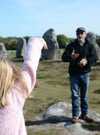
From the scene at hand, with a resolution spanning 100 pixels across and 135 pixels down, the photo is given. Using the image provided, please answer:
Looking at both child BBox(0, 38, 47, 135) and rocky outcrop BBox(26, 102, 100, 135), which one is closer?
child BBox(0, 38, 47, 135)

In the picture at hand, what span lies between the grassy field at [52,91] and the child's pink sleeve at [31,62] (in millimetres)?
5505

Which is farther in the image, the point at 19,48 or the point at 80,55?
the point at 19,48

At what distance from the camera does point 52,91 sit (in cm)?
1638

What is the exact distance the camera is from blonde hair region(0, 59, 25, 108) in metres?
3.55

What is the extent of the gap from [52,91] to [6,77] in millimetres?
12833

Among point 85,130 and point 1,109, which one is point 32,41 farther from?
point 85,130

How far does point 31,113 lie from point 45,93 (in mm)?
3878

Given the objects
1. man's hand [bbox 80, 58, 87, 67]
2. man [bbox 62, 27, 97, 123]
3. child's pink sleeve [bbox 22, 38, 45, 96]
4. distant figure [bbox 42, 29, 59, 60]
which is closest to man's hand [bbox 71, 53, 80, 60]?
man [bbox 62, 27, 97, 123]

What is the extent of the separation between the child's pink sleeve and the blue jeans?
6066 millimetres

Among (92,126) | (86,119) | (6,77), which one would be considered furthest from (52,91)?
(6,77)

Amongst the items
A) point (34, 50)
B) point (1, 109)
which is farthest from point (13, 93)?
point (34, 50)

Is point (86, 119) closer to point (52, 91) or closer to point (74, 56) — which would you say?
point (74, 56)

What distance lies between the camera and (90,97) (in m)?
14.9

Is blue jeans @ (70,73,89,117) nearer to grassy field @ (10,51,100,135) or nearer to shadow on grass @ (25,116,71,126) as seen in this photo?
shadow on grass @ (25,116,71,126)
